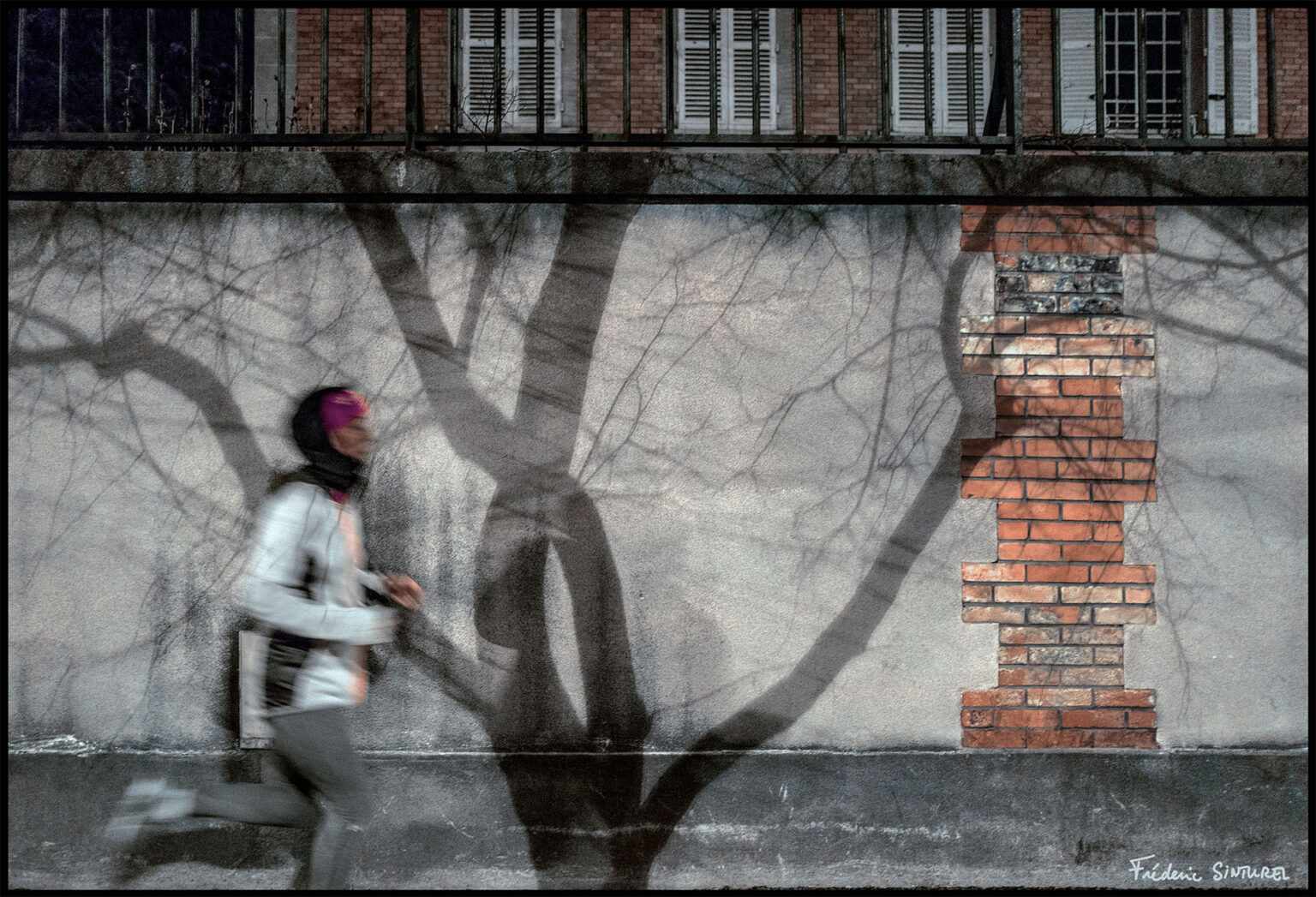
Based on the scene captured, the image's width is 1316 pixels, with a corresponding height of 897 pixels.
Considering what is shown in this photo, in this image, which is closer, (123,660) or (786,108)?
(123,660)

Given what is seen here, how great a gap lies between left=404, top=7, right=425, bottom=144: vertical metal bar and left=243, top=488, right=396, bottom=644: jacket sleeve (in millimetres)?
2093

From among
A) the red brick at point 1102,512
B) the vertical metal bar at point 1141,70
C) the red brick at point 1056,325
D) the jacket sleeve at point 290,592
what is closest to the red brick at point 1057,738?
the red brick at point 1102,512

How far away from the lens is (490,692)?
164 inches

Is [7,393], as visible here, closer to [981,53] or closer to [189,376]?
Result: [189,376]

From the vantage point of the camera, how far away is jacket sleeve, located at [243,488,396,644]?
3037 millimetres

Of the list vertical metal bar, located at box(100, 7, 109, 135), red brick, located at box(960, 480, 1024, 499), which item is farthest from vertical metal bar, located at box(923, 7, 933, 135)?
vertical metal bar, located at box(100, 7, 109, 135)

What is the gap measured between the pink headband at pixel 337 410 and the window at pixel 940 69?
28.6 ft

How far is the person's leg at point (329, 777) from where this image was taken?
3.07 meters

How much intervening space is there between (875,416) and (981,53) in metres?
8.81

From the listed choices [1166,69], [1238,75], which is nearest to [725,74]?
[1166,69]

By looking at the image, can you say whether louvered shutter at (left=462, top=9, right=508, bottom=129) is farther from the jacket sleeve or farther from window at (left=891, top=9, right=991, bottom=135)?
the jacket sleeve

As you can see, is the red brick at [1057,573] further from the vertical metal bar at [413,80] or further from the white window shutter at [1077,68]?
the white window shutter at [1077,68]

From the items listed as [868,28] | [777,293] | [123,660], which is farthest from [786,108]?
[123,660]

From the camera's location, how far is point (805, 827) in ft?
13.5
